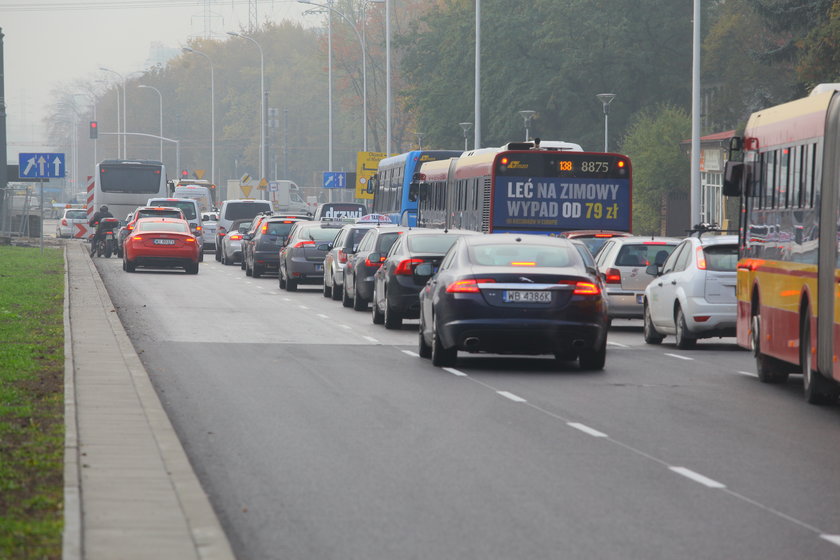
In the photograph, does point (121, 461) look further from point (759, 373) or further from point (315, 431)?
point (759, 373)

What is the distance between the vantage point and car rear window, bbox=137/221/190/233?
43.6m

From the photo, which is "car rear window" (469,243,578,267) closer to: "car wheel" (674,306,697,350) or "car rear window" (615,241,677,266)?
"car wheel" (674,306,697,350)

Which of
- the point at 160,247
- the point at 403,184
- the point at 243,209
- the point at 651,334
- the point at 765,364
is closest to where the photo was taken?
the point at 765,364

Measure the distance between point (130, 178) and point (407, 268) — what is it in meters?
45.3

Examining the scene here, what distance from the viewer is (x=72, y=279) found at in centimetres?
3569

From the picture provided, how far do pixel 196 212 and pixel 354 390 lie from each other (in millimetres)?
44283

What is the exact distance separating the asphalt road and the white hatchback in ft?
2.57

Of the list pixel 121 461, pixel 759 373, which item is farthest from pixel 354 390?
pixel 121 461

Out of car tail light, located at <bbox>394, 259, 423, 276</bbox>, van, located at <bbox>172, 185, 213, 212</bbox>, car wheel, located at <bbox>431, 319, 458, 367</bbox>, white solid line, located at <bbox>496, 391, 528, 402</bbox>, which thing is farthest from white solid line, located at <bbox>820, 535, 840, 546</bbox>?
van, located at <bbox>172, 185, 213, 212</bbox>

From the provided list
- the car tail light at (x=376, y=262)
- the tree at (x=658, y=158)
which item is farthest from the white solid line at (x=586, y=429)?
the tree at (x=658, y=158)

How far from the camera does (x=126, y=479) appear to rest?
938cm

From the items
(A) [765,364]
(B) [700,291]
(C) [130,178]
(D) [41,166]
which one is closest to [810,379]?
(A) [765,364]

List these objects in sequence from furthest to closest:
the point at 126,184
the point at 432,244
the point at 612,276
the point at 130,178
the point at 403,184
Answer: the point at 130,178
the point at 126,184
the point at 403,184
the point at 612,276
the point at 432,244

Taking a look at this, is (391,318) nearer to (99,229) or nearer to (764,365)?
(764,365)
